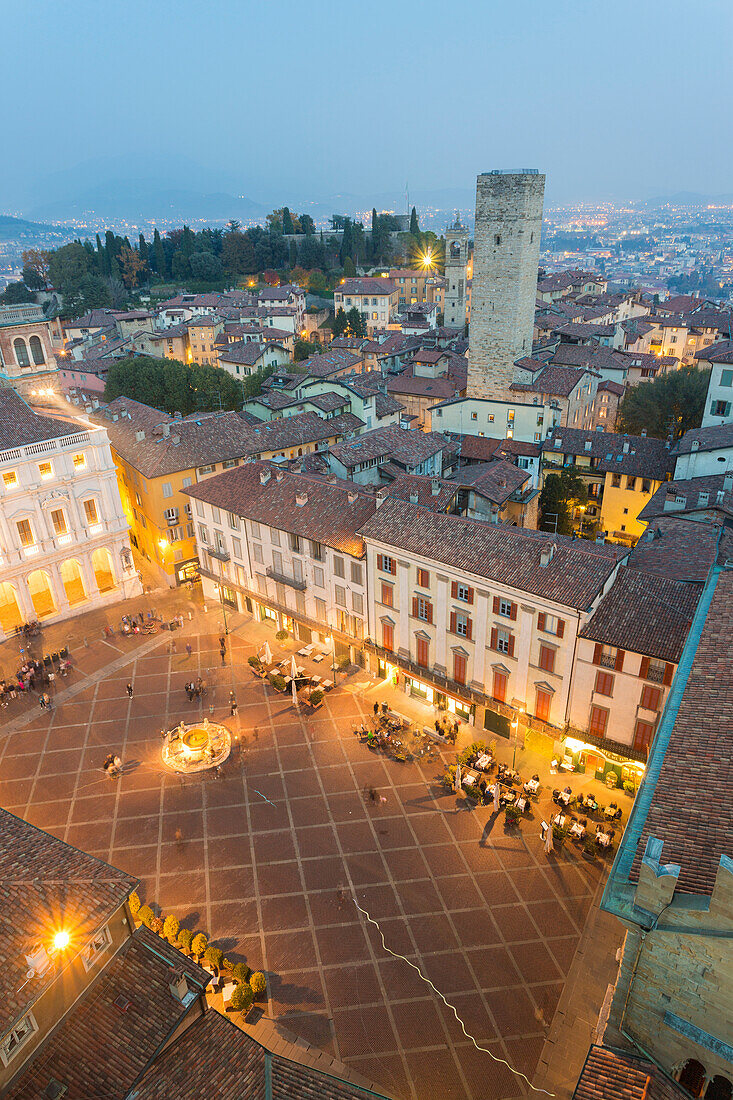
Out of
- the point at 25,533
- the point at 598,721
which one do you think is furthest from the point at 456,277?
the point at 598,721

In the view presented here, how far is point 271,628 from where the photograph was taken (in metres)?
46.5

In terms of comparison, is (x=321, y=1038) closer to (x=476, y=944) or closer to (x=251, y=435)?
(x=476, y=944)

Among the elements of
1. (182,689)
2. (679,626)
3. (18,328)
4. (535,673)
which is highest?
(18,328)

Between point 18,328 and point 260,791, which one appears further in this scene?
point 18,328

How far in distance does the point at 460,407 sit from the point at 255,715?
4436 centimetres

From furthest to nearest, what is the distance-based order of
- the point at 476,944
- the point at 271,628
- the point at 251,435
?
the point at 251,435, the point at 271,628, the point at 476,944

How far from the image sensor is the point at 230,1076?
53.4ft

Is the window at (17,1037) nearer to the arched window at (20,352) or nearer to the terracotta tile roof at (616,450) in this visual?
the arched window at (20,352)

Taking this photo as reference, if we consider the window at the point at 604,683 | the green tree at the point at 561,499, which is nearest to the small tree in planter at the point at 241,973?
the window at the point at 604,683

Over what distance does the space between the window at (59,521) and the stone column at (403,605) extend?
2631cm

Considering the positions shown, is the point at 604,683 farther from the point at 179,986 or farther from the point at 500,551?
the point at 179,986

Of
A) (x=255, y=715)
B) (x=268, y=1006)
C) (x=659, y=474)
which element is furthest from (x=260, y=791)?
(x=659, y=474)

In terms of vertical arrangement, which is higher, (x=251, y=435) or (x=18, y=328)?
(x=18, y=328)

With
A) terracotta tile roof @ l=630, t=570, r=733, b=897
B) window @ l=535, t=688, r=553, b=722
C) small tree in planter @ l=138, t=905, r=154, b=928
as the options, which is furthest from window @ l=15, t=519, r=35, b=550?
terracotta tile roof @ l=630, t=570, r=733, b=897
